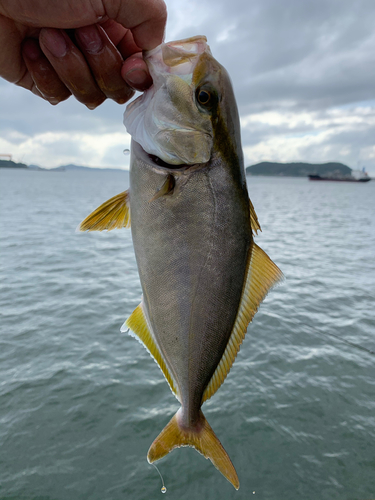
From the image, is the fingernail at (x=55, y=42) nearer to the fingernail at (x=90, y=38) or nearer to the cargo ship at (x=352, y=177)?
the fingernail at (x=90, y=38)

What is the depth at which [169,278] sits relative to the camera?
6.93 ft

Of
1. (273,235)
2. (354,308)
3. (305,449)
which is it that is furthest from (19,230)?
(305,449)

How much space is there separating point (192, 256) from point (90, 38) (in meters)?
1.59

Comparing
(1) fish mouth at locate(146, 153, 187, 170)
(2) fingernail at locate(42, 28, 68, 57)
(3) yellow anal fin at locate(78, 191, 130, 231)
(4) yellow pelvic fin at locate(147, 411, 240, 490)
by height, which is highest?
(2) fingernail at locate(42, 28, 68, 57)

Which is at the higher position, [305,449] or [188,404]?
[188,404]

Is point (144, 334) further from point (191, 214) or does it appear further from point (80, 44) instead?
point (80, 44)

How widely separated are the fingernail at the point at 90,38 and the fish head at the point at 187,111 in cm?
64

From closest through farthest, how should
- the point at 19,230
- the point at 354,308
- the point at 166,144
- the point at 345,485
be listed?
the point at 166,144 → the point at 345,485 → the point at 354,308 → the point at 19,230

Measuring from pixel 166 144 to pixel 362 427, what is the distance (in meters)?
7.24

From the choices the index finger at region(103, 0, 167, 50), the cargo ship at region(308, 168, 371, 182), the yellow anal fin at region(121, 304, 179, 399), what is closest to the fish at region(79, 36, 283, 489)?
the yellow anal fin at region(121, 304, 179, 399)

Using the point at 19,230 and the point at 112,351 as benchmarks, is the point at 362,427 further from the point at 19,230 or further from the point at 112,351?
the point at 19,230

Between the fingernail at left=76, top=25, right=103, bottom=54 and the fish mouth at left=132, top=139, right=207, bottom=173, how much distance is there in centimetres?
85

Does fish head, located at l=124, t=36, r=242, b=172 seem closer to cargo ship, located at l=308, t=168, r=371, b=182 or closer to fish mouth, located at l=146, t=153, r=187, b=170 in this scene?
fish mouth, located at l=146, t=153, r=187, b=170

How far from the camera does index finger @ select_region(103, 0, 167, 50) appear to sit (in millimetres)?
2164
